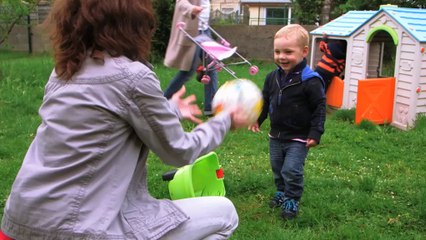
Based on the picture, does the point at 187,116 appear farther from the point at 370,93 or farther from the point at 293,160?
the point at 370,93

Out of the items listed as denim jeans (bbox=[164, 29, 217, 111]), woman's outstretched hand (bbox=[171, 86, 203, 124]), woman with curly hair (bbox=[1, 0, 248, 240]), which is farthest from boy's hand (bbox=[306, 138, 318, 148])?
denim jeans (bbox=[164, 29, 217, 111])

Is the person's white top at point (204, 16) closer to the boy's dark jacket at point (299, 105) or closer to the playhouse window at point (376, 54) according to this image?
the boy's dark jacket at point (299, 105)

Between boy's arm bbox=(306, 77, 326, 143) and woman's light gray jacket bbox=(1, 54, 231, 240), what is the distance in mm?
1600

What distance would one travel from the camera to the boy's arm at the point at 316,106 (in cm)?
322

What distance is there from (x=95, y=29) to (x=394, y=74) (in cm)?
531

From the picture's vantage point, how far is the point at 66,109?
5.65 ft

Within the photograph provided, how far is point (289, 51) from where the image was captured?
3.33 metres

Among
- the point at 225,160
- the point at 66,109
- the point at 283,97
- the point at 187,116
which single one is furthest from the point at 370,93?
the point at 66,109

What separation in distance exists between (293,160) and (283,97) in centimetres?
41

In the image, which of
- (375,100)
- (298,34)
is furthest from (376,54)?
(298,34)

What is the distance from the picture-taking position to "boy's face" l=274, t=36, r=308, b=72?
332 cm

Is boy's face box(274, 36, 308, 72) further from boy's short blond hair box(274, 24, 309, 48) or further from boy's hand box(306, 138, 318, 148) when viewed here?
boy's hand box(306, 138, 318, 148)

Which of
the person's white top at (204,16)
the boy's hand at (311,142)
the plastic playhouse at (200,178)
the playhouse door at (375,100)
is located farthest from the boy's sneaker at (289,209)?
the playhouse door at (375,100)

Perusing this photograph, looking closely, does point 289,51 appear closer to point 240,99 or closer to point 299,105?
point 299,105
